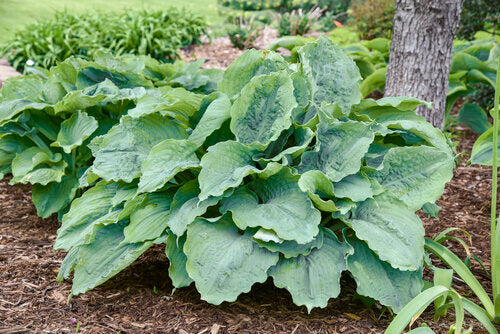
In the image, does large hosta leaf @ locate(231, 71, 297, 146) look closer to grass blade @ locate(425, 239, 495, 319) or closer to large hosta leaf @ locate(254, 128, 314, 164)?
large hosta leaf @ locate(254, 128, 314, 164)

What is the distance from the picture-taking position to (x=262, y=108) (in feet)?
7.37

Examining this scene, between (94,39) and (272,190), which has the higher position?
(272,190)

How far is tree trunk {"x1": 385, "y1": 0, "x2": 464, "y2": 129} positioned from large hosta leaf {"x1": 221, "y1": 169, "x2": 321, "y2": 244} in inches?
77.9

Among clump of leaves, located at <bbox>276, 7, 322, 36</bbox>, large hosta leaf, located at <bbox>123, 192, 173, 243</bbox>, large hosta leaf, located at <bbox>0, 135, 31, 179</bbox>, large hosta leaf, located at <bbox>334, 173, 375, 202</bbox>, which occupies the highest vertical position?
large hosta leaf, located at <bbox>334, 173, 375, 202</bbox>

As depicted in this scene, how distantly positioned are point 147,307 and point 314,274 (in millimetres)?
737

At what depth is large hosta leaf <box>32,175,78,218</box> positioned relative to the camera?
3.02 m

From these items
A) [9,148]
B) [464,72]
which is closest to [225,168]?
[9,148]

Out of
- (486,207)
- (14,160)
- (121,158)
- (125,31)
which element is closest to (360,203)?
(121,158)

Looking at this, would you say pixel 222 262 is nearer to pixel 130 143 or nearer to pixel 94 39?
pixel 130 143

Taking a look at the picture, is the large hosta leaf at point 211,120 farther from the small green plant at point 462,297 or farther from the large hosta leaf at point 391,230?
the small green plant at point 462,297

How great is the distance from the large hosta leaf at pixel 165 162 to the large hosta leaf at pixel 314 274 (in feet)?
1.92

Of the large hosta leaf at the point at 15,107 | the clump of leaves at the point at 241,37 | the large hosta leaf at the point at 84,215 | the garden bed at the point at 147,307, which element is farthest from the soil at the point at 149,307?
the clump of leaves at the point at 241,37

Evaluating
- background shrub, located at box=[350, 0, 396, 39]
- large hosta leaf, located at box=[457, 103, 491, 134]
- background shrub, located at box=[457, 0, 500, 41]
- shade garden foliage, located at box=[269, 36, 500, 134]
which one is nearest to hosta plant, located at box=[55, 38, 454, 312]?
shade garden foliage, located at box=[269, 36, 500, 134]

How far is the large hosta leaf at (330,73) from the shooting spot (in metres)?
2.45
